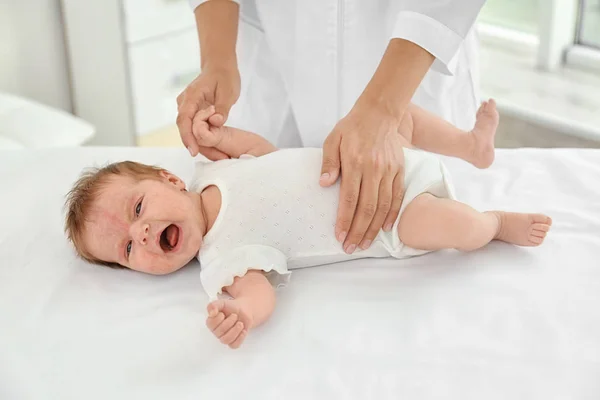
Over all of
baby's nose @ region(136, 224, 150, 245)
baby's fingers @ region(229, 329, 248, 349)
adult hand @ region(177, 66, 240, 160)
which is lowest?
baby's fingers @ region(229, 329, 248, 349)

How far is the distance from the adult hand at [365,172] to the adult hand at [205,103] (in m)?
0.25

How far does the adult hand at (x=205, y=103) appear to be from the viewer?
1.40 m

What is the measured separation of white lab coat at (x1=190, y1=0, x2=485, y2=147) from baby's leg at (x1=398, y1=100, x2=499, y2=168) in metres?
0.10

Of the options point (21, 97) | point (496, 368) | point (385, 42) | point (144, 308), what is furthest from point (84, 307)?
point (21, 97)

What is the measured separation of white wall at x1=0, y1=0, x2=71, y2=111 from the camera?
2.53 m

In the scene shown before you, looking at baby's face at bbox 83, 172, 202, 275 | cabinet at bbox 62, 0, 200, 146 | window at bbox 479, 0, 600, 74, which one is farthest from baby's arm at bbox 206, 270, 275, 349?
window at bbox 479, 0, 600, 74

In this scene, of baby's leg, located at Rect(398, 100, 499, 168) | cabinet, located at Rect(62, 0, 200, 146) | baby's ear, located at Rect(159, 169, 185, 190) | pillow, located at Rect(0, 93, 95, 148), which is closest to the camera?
baby's ear, located at Rect(159, 169, 185, 190)

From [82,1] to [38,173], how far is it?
3.88 feet

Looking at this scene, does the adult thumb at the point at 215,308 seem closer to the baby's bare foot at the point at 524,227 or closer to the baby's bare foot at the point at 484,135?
the baby's bare foot at the point at 524,227

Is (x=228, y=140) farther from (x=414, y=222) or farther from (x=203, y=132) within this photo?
(x=414, y=222)

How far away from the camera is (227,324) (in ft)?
3.49

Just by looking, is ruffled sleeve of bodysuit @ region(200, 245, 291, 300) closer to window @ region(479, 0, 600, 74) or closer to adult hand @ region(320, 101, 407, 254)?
adult hand @ region(320, 101, 407, 254)

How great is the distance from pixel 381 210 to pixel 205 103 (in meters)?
0.41

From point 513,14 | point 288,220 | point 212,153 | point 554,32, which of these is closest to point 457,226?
point 288,220
